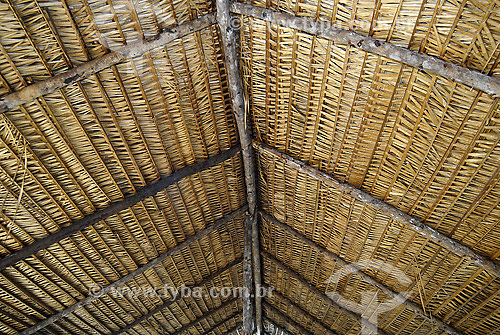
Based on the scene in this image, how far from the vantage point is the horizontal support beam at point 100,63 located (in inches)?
93.4

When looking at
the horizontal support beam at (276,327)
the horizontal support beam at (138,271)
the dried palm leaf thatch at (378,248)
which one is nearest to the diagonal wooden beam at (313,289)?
the dried palm leaf thatch at (378,248)

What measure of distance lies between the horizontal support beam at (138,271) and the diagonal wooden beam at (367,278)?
0.52 meters

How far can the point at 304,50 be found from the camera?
264 centimetres

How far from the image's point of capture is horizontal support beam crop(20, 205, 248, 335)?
404 cm

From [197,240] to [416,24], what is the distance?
3.59 m

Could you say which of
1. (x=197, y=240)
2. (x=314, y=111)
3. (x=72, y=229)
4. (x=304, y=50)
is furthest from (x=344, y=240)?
(x=72, y=229)

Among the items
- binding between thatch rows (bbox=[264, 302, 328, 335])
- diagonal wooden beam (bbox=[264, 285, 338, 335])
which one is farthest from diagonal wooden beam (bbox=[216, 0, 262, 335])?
binding between thatch rows (bbox=[264, 302, 328, 335])

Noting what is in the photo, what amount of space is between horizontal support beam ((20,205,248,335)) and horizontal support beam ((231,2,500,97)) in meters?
2.68

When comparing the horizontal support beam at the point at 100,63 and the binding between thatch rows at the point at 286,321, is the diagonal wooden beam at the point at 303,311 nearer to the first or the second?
the binding between thatch rows at the point at 286,321

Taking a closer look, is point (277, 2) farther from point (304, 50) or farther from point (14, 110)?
point (14, 110)

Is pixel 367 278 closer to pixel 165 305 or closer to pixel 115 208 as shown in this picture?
pixel 115 208

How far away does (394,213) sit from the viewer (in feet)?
10.0

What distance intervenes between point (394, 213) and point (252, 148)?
1634 mm

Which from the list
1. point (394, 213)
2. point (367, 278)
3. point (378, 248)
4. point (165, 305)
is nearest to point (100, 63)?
point (394, 213)
